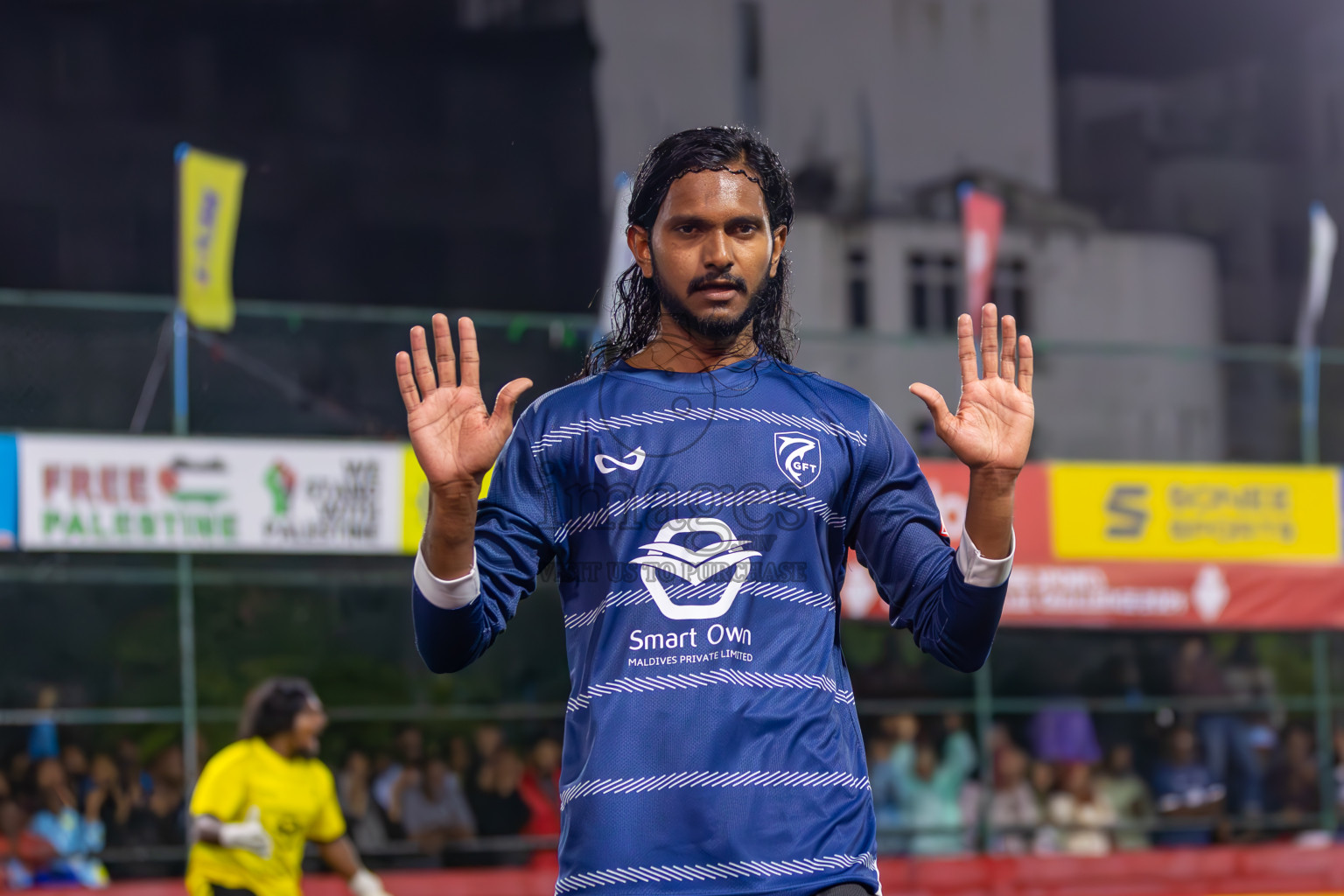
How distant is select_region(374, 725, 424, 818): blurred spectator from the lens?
40.0 feet

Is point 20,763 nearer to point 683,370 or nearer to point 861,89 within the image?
point 683,370

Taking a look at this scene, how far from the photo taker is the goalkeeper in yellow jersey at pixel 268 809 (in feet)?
23.9

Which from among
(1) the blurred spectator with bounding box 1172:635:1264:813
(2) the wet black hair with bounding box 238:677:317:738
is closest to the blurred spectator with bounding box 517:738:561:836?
(2) the wet black hair with bounding box 238:677:317:738

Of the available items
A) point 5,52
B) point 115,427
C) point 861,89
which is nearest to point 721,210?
point 115,427

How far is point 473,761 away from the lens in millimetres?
12461

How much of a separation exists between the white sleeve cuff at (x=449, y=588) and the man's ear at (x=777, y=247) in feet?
2.49

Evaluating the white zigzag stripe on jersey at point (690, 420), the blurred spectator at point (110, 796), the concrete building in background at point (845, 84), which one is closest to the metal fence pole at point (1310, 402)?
the concrete building in background at point (845, 84)

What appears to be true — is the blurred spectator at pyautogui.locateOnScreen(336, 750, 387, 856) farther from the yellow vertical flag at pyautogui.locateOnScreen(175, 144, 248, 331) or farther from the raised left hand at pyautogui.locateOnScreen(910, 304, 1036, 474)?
→ the raised left hand at pyautogui.locateOnScreen(910, 304, 1036, 474)

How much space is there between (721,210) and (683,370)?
0.89 ft

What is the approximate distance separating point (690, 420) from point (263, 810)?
17.0 ft

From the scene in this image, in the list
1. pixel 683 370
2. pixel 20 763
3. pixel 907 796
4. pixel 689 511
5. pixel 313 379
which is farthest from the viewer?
pixel 907 796

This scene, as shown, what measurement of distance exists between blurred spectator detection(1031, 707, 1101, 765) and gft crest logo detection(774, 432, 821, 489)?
1169 cm

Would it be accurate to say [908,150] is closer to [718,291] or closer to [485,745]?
[485,745]

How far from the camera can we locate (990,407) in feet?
9.08
